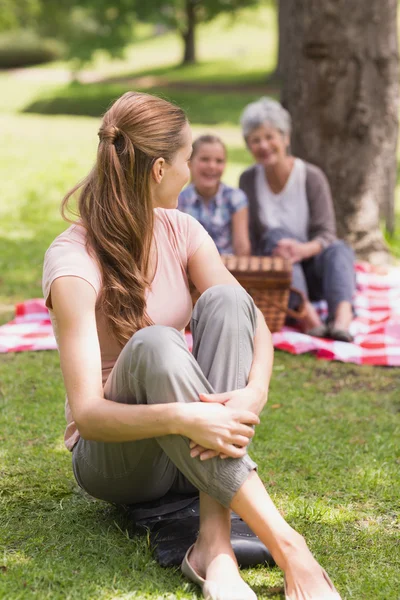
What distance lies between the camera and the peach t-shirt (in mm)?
2264

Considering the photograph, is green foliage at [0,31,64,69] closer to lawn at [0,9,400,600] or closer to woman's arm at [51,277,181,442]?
lawn at [0,9,400,600]

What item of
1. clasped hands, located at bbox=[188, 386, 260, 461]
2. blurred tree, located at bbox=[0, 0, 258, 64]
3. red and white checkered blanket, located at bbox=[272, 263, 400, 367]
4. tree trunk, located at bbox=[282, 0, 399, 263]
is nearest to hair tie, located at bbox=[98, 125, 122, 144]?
clasped hands, located at bbox=[188, 386, 260, 461]

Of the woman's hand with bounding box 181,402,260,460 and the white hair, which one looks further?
the white hair

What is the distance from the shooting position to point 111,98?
56.9ft

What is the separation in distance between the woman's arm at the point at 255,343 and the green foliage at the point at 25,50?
28.0m

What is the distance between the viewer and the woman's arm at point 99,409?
2.07 meters

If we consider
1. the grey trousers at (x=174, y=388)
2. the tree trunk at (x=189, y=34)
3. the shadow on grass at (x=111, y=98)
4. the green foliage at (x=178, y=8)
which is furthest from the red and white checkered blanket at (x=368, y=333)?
the tree trunk at (x=189, y=34)

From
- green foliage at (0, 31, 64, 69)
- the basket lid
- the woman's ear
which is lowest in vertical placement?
the basket lid

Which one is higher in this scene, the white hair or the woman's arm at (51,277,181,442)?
the white hair

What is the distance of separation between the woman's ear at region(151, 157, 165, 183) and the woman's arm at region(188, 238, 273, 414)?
0.93 feet

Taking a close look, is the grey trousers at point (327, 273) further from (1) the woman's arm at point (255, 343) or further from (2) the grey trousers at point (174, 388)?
(2) the grey trousers at point (174, 388)

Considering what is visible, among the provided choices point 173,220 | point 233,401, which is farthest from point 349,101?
point 233,401

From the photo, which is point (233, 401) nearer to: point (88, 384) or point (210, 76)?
point (88, 384)

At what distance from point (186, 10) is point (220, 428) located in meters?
21.6
